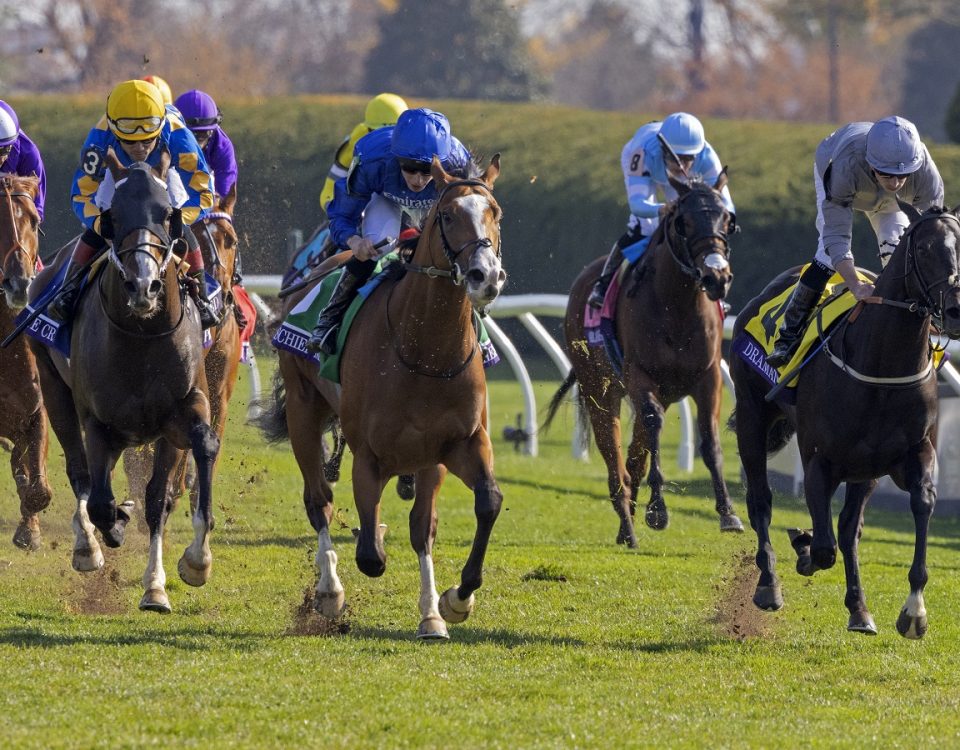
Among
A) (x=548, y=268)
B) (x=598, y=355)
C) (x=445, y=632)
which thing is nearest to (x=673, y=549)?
(x=598, y=355)

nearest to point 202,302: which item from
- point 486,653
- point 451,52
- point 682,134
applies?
A: point 486,653

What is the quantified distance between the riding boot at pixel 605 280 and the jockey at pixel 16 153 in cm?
308

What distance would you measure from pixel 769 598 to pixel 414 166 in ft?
7.19

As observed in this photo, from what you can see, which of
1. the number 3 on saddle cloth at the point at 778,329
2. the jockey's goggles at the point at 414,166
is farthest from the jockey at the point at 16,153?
the number 3 on saddle cloth at the point at 778,329

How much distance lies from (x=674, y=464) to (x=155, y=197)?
7.94m

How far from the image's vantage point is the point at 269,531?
30.6ft

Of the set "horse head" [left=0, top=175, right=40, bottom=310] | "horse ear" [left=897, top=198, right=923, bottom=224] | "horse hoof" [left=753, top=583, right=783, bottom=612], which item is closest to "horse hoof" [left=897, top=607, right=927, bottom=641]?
"horse hoof" [left=753, top=583, right=783, bottom=612]

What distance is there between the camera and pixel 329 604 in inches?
259

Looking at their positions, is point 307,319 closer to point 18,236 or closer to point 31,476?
point 18,236

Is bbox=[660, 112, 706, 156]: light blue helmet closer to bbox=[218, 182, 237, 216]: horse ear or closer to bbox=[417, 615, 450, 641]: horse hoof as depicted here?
bbox=[218, 182, 237, 216]: horse ear

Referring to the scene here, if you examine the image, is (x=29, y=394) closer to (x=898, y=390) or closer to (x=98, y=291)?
(x=98, y=291)

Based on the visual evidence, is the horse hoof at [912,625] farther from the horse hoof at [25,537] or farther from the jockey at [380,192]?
the horse hoof at [25,537]

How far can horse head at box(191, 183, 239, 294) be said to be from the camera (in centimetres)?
815

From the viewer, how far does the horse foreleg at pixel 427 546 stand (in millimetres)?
6340
